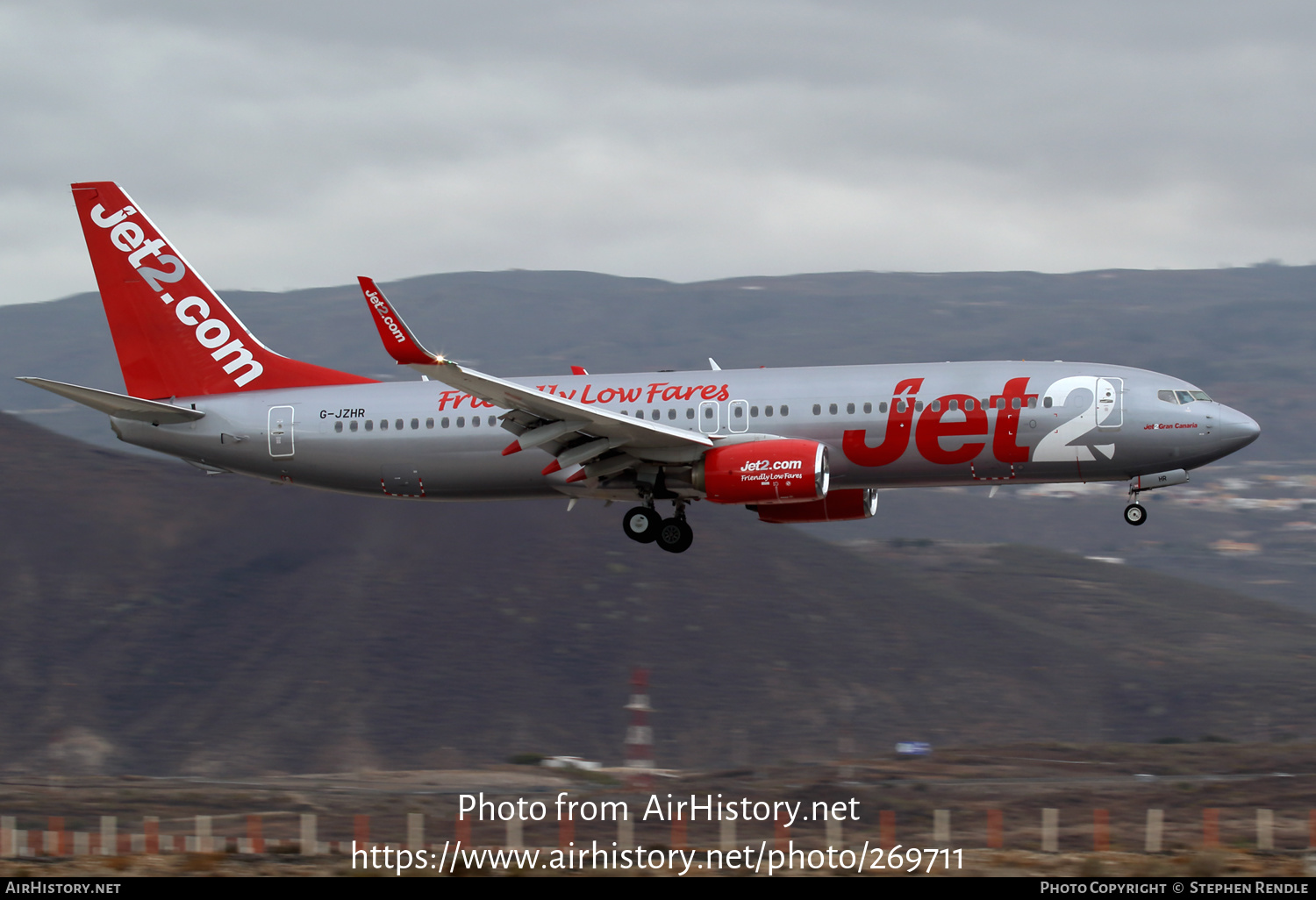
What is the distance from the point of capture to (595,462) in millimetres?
44938

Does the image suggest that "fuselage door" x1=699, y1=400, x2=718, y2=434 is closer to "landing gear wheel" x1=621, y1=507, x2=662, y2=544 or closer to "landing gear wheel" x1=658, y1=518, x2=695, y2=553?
"landing gear wheel" x1=658, y1=518, x2=695, y2=553

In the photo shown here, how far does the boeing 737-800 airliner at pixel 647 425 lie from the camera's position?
140ft

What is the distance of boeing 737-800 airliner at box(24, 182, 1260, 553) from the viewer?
42.7 meters

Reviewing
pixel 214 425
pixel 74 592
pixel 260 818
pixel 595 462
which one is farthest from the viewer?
pixel 74 592

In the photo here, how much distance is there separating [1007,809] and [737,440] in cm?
3217

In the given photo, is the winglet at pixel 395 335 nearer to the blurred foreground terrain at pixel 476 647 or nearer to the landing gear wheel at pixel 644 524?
the landing gear wheel at pixel 644 524

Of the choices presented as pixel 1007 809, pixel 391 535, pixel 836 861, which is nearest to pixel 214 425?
pixel 836 861

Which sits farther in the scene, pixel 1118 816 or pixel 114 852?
pixel 1118 816

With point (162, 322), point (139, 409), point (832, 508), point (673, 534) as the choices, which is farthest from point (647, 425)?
point (162, 322)

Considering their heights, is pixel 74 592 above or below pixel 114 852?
above

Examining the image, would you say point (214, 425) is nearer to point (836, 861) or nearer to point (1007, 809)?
point (836, 861)

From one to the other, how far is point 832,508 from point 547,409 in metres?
9.93

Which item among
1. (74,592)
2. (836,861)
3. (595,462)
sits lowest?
(836,861)

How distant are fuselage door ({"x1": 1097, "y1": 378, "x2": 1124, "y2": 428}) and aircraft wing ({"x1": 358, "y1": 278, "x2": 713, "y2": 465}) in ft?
35.4
